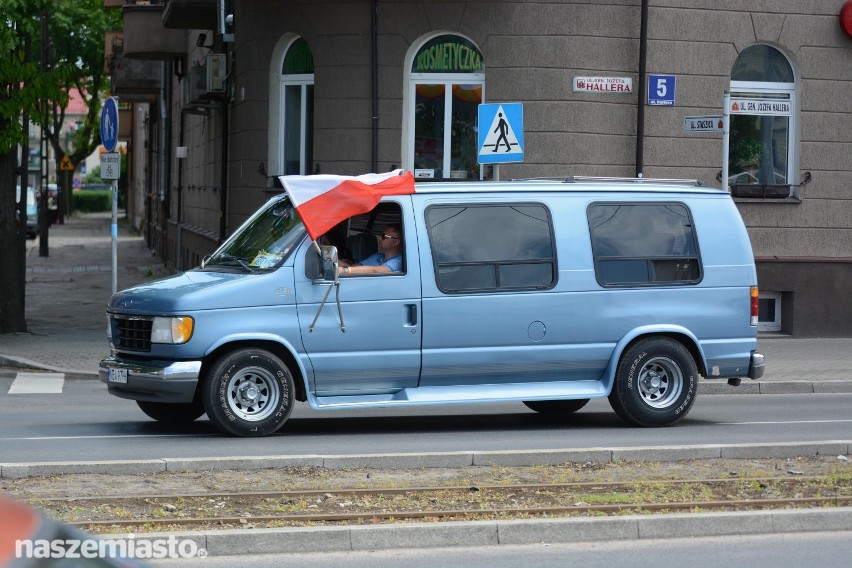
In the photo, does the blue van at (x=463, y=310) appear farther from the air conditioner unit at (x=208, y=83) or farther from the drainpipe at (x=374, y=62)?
the air conditioner unit at (x=208, y=83)

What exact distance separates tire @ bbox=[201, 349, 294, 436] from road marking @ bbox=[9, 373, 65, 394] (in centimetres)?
466

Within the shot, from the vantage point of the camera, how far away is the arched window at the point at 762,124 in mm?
19062

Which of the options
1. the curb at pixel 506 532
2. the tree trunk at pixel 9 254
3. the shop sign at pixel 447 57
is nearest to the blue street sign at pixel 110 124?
the tree trunk at pixel 9 254

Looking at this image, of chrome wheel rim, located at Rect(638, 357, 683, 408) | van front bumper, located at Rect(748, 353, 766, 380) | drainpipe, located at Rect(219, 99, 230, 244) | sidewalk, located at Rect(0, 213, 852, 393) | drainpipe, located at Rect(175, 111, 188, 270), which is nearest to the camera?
chrome wheel rim, located at Rect(638, 357, 683, 408)

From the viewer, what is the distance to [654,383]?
1105 cm

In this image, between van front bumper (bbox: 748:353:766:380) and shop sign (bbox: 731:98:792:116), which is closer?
van front bumper (bbox: 748:353:766:380)

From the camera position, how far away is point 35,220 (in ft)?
171

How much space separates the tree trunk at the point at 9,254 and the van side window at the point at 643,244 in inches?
420

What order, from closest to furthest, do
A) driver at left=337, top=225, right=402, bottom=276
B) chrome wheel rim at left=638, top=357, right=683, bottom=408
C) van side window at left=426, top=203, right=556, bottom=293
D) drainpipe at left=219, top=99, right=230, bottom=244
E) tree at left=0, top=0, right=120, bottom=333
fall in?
driver at left=337, top=225, right=402, bottom=276, van side window at left=426, top=203, right=556, bottom=293, chrome wheel rim at left=638, top=357, right=683, bottom=408, tree at left=0, top=0, right=120, bottom=333, drainpipe at left=219, top=99, right=230, bottom=244

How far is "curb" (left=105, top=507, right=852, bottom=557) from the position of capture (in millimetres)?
6395

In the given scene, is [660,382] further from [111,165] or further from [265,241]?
[111,165]

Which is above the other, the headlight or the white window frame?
the white window frame

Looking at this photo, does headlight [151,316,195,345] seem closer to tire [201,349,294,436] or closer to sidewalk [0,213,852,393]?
tire [201,349,294,436]

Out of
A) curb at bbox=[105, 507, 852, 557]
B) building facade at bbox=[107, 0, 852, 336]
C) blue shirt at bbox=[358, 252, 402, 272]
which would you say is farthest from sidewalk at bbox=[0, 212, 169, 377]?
curb at bbox=[105, 507, 852, 557]
